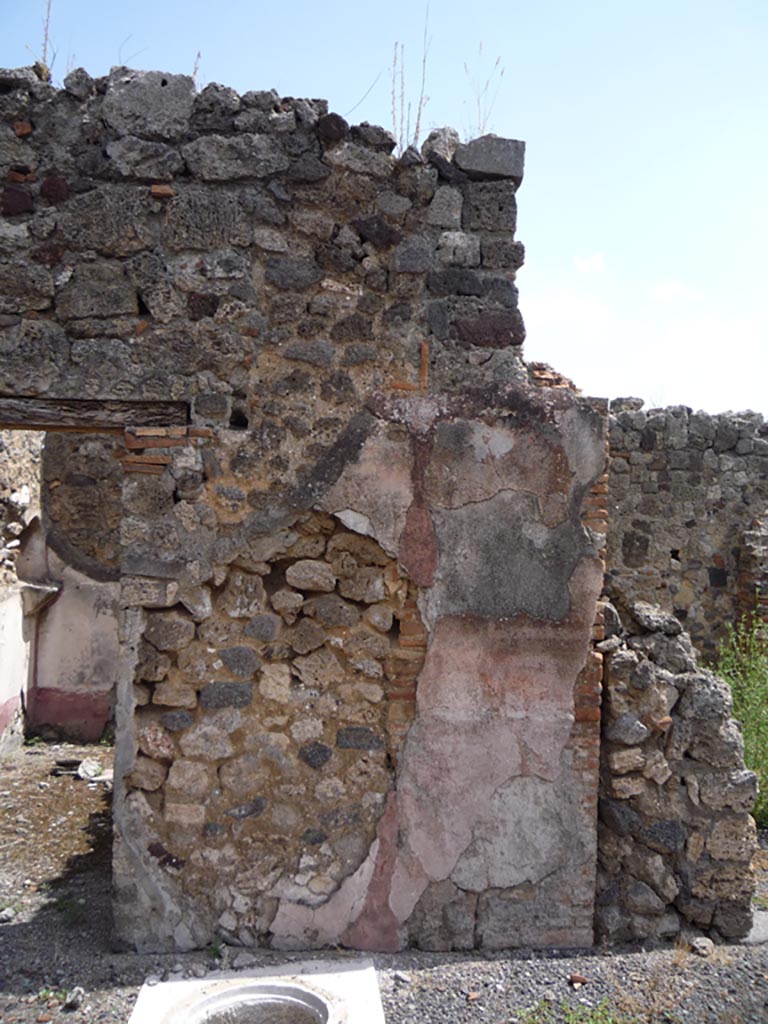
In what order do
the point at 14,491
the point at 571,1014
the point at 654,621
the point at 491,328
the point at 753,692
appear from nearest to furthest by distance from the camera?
the point at 571,1014, the point at 491,328, the point at 654,621, the point at 753,692, the point at 14,491

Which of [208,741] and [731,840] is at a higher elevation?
[208,741]

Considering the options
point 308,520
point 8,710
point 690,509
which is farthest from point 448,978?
point 690,509

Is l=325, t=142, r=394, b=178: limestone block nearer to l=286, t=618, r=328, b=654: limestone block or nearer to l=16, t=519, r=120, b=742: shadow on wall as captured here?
l=286, t=618, r=328, b=654: limestone block

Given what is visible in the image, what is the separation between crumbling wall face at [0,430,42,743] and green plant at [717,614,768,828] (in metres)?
5.62

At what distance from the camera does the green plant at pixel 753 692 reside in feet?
17.4

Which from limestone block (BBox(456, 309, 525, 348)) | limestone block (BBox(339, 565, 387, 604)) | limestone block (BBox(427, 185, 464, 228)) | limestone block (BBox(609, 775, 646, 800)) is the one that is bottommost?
limestone block (BBox(609, 775, 646, 800))

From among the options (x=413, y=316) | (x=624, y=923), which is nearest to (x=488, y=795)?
(x=624, y=923)

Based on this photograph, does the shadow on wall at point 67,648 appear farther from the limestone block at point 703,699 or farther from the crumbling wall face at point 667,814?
the limestone block at point 703,699

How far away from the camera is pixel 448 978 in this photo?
3244 millimetres

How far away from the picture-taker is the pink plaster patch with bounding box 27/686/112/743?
7.32 meters

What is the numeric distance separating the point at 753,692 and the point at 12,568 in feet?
19.5

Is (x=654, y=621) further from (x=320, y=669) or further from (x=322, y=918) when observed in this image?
(x=322, y=918)

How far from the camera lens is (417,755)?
3510 millimetres

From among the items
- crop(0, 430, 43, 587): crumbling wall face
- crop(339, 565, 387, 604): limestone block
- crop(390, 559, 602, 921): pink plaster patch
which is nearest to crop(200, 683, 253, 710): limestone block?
crop(339, 565, 387, 604): limestone block
